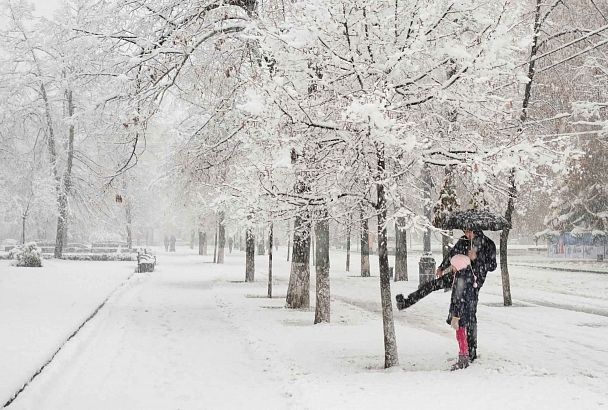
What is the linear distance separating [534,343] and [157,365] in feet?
22.0

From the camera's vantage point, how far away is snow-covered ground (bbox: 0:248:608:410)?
22.5 ft

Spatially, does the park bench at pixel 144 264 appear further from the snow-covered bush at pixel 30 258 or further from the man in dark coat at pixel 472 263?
the man in dark coat at pixel 472 263

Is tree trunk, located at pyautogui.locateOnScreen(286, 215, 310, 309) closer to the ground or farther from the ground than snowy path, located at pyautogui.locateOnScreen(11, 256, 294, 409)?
farther from the ground

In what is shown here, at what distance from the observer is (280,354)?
31.2 ft

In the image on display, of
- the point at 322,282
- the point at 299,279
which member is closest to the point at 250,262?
the point at 299,279

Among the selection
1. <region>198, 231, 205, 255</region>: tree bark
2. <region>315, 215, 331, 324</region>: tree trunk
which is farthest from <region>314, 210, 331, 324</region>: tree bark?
<region>198, 231, 205, 255</region>: tree bark

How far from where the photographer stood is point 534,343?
35.3 feet

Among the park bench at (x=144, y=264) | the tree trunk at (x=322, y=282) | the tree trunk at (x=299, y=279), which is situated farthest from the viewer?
the park bench at (x=144, y=264)

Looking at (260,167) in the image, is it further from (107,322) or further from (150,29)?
(150,29)

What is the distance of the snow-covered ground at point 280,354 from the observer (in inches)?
270

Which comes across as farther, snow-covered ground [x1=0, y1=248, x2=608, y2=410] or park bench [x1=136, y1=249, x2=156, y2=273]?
park bench [x1=136, y1=249, x2=156, y2=273]

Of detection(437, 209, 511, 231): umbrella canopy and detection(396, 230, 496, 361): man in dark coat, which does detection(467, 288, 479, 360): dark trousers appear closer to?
detection(396, 230, 496, 361): man in dark coat

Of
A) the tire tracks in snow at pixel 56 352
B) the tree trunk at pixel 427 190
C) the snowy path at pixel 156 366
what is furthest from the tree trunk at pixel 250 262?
the snowy path at pixel 156 366

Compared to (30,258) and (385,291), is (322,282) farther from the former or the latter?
(30,258)
